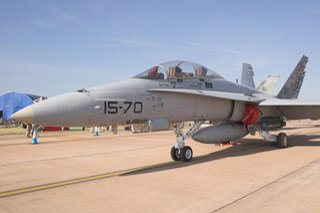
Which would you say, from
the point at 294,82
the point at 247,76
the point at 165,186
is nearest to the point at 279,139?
the point at 294,82

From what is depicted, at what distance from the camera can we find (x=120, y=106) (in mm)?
6301

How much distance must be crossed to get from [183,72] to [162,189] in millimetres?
4124

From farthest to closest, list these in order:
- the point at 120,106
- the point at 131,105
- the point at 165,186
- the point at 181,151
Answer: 1. the point at 181,151
2. the point at 131,105
3. the point at 120,106
4. the point at 165,186

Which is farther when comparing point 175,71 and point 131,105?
point 175,71

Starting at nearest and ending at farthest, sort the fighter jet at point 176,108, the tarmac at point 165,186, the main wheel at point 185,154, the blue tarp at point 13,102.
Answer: the tarmac at point 165,186
the fighter jet at point 176,108
the main wheel at point 185,154
the blue tarp at point 13,102

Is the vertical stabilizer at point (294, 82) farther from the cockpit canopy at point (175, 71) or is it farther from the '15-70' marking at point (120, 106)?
the '15-70' marking at point (120, 106)

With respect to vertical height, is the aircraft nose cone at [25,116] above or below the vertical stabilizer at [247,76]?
below

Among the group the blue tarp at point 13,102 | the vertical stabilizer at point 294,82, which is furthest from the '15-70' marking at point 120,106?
the blue tarp at point 13,102

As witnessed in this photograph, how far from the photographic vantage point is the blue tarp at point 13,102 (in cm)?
4375

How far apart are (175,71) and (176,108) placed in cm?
114

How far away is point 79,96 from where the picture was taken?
574 centimetres

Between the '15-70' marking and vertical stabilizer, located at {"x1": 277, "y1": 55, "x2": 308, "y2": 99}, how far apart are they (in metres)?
8.61

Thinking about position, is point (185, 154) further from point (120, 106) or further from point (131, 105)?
point (120, 106)

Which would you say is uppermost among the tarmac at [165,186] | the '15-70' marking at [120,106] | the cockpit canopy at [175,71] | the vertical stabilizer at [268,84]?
the vertical stabilizer at [268,84]
